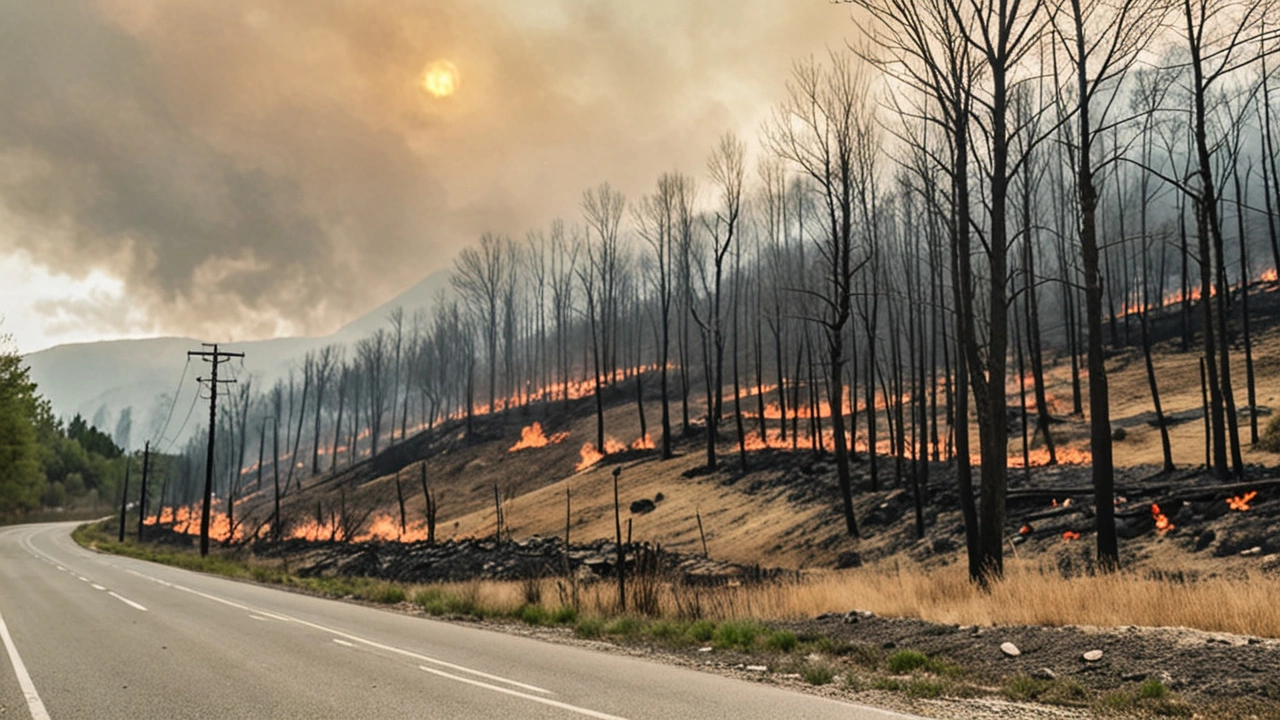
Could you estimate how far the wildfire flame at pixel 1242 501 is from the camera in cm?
1820

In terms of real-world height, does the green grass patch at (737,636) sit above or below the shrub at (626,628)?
above

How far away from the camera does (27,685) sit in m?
8.04

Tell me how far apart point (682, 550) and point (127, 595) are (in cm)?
2075

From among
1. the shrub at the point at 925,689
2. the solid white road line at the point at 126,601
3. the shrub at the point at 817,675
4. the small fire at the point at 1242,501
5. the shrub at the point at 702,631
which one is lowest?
the solid white road line at the point at 126,601

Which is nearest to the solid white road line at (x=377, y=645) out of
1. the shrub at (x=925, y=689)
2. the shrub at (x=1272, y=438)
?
the shrub at (x=925, y=689)

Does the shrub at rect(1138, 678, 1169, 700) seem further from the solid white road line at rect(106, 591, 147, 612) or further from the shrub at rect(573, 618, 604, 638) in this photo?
the solid white road line at rect(106, 591, 147, 612)

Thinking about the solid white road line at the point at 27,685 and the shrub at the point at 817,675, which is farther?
the shrub at the point at 817,675

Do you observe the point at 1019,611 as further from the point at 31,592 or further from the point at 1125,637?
the point at 31,592

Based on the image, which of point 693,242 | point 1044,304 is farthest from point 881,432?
point 1044,304

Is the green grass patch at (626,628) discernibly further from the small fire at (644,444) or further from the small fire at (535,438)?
the small fire at (535,438)

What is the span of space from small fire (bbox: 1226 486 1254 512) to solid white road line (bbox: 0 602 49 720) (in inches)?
923

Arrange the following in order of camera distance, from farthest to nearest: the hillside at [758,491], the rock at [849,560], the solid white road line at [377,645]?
the rock at [849,560] < the hillside at [758,491] < the solid white road line at [377,645]

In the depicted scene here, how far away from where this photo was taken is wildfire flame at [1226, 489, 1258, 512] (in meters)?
18.2

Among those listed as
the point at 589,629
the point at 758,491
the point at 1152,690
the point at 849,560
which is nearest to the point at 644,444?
the point at 758,491
